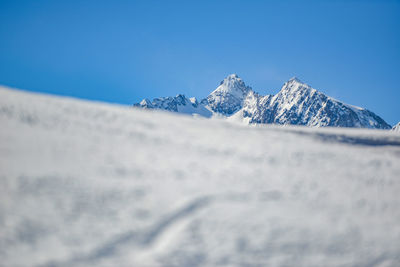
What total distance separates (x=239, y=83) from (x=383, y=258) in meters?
118

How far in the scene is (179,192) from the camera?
1.04 m

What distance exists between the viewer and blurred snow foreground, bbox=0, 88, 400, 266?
941 millimetres

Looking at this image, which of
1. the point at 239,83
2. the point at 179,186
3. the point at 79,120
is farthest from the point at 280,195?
the point at 239,83

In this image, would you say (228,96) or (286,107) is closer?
(286,107)

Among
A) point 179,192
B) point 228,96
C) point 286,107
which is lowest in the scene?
point 179,192

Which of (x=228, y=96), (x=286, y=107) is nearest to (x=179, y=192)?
(x=286, y=107)

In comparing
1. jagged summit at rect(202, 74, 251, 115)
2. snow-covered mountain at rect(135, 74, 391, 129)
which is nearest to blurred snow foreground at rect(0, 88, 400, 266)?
snow-covered mountain at rect(135, 74, 391, 129)

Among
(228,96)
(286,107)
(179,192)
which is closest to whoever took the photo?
(179,192)

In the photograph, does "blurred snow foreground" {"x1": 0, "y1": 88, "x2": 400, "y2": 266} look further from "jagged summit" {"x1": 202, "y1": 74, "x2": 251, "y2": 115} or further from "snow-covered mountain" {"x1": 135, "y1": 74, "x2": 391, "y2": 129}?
"jagged summit" {"x1": 202, "y1": 74, "x2": 251, "y2": 115}

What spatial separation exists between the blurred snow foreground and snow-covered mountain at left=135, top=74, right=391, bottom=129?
85014mm

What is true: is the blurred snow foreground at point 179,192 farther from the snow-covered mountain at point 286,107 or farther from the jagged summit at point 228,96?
the jagged summit at point 228,96

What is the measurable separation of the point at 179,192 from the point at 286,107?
3836 inches

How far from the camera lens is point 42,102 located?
1184 millimetres

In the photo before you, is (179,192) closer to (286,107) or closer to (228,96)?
(286,107)
